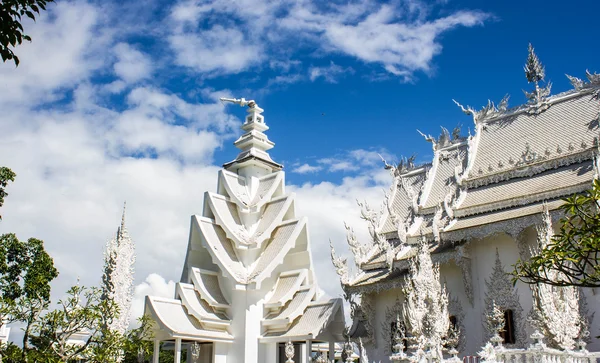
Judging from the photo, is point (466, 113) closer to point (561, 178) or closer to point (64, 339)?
point (561, 178)

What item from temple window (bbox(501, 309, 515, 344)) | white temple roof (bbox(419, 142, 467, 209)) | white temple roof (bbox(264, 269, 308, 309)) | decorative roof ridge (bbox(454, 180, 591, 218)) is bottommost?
temple window (bbox(501, 309, 515, 344))

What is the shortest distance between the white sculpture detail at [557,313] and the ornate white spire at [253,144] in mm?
10278

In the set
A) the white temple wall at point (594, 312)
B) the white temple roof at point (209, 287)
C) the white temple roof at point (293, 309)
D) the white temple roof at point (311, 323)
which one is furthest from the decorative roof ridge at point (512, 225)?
the white temple roof at point (209, 287)

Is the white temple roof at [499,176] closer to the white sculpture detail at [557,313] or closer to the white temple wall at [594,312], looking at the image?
the white sculpture detail at [557,313]

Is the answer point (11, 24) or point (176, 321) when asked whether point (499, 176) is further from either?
point (11, 24)

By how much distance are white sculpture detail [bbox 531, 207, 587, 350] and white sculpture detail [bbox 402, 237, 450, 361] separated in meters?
2.14

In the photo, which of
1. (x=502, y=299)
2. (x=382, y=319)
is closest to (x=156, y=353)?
(x=382, y=319)

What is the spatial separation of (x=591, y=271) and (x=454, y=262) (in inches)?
144

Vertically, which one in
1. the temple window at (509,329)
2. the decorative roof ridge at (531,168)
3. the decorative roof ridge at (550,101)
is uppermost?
the decorative roof ridge at (550,101)

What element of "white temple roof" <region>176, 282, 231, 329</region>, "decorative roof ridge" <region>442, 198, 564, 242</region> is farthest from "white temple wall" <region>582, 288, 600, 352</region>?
"white temple roof" <region>176, 282, 231, 329</region>

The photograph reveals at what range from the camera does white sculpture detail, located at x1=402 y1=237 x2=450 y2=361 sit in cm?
1419

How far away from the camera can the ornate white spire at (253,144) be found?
824 inches

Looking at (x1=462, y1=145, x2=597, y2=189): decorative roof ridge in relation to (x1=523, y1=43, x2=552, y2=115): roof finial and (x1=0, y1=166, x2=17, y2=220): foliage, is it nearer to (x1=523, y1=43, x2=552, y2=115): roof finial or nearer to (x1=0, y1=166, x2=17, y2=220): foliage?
(x1=523, y1=43, x2=552, y2=115): roof finial

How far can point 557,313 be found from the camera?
12.8 metres
